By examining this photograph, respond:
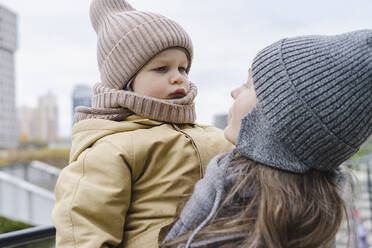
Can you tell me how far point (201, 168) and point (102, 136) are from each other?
389 mm

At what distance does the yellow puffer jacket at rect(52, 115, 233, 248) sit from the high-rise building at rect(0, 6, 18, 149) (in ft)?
105

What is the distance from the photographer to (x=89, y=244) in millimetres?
1220

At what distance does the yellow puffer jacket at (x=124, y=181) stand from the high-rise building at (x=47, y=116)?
1713 inches

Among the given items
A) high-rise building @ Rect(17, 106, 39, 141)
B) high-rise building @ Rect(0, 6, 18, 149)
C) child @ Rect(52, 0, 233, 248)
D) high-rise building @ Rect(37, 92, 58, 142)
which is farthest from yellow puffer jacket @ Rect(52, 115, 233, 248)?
high-rise building @ Rect(37, 92, 58, 142)

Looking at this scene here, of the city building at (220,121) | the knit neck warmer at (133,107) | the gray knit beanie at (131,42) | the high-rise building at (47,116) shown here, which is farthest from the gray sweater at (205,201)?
the high-rise building at (47,116)

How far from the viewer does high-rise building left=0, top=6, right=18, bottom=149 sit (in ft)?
107

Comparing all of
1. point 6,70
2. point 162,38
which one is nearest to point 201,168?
point 162,38

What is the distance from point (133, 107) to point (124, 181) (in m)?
0.33

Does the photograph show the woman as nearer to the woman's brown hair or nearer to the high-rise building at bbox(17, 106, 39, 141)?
the woman's brown hair

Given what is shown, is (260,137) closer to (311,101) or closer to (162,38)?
(311,101)

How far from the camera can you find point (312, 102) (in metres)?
1.12

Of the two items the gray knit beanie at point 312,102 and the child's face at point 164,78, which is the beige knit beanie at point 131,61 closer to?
the child's face at point 164,78

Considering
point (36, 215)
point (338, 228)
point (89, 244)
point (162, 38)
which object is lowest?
point (36, 215)

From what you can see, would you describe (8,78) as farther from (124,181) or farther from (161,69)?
(124,181)
